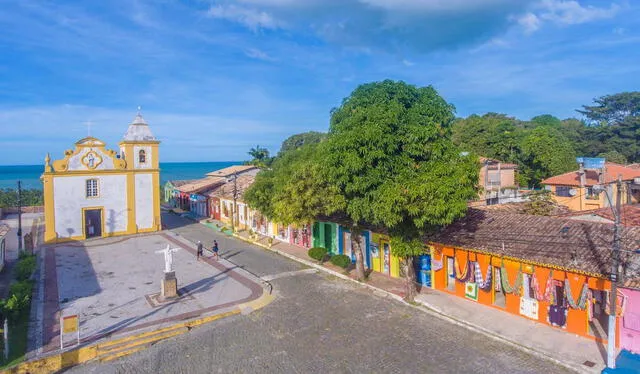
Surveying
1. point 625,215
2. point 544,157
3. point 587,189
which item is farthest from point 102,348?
point 544,157

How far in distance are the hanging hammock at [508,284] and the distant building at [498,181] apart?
16767 mm

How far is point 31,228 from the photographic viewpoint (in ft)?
122

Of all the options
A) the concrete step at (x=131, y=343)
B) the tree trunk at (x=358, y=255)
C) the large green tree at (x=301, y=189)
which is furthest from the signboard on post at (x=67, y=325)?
the tree trunk at (x=358, y=255)

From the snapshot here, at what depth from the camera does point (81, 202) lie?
104 ft

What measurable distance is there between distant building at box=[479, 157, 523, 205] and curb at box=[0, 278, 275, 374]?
2351 centimetres

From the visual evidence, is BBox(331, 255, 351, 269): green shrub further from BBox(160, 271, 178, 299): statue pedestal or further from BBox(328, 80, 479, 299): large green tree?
BBox(160, 271, 178, 299): statue pedestal

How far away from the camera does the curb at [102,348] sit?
1248 cm

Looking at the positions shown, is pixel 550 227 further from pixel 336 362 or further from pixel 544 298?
pixel 336 362

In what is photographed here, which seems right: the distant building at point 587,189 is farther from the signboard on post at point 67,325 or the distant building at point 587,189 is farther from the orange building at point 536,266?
the signboard on post at point 67,325

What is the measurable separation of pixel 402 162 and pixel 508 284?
5.97 meters

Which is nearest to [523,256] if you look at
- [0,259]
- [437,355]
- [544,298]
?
[544,298]

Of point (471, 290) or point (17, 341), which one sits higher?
point (471, 290)

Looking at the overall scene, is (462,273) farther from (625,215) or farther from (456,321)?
(625,215)

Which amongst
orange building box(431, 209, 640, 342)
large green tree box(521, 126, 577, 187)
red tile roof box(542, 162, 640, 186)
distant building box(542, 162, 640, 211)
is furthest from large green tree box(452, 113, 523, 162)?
orange building box(431, 209, 640, 342)
